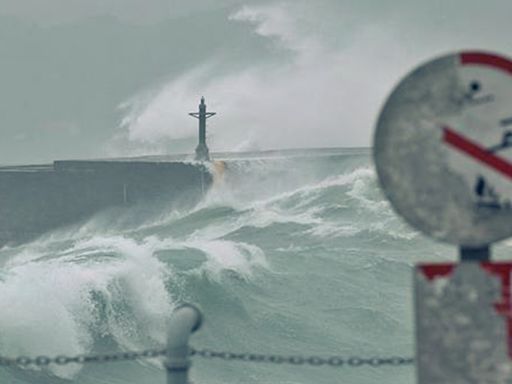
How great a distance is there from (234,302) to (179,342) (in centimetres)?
1889

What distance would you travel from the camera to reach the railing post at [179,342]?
3.33 metres

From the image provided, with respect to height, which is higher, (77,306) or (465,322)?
(465,322)

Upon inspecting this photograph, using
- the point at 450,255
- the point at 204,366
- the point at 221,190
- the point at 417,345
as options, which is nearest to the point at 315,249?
the point at 450,255

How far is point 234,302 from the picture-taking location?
72.6 feet

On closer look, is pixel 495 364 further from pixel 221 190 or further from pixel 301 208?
pixel 221 190

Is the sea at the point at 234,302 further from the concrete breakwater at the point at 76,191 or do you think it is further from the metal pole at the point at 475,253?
the concrete breakwater at the point at 76,191

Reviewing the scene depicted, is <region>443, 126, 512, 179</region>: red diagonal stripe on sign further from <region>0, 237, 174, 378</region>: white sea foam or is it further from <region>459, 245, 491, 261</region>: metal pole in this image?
<region>0, 237, 174, 378</region>: white sea foam

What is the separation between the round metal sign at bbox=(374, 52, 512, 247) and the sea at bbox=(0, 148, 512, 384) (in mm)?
7463

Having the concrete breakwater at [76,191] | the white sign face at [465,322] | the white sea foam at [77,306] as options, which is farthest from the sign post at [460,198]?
the concrete breakwater at [76,191]

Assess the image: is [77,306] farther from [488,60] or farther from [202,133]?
[202,133]

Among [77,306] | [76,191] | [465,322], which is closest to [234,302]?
[77,306]

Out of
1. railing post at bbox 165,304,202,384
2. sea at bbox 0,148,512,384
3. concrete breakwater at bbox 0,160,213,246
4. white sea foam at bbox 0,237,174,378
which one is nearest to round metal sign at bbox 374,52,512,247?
railing post at bbox 165,304,202,384

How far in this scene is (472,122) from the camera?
→ 2.65 metres

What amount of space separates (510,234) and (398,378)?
520 inches
